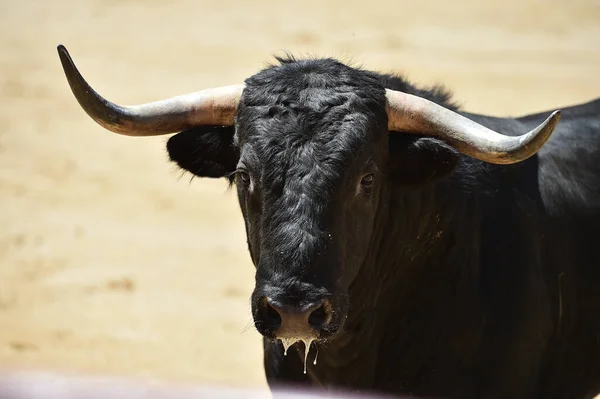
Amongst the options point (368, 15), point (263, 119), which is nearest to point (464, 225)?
point (263, 119)

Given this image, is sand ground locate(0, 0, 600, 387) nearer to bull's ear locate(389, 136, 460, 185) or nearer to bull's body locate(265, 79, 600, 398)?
bull's ear locate(389, 136, 460, 185)

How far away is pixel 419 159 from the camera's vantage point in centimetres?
473

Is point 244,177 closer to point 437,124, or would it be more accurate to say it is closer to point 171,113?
point 171,113

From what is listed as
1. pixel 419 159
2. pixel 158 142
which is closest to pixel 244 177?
pixel 419 159

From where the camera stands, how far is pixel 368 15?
17.7 metres

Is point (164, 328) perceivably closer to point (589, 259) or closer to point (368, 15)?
point (589, 259)

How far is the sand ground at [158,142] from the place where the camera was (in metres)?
8.60

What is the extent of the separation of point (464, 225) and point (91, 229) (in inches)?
243

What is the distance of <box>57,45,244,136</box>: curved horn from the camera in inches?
190

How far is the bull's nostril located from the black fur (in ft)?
0.21

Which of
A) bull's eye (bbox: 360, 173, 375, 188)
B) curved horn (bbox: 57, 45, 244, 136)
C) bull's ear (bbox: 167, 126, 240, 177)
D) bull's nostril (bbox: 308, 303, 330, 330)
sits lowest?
bull's nostril (bbox: 308, 303, 330, 330)

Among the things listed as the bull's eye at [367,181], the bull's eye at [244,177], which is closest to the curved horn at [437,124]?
the bull's eye at [367,181]

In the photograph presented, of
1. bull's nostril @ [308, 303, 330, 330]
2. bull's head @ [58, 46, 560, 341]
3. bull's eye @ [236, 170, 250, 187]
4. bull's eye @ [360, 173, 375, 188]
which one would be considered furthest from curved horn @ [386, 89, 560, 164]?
bull's nostril @ [308, 303, 330, 330]

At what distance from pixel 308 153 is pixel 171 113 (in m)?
0.89
